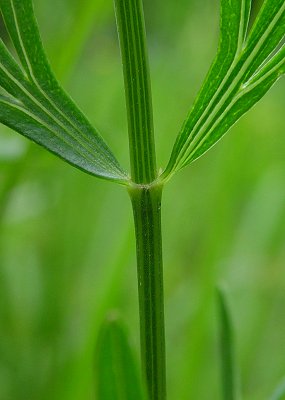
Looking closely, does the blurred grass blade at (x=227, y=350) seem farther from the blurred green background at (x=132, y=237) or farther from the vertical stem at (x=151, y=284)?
the blurred green background at (x=132, y=237)

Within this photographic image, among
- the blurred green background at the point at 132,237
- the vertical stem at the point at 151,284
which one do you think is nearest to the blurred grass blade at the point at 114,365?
the vertical stem at the point at 151,284

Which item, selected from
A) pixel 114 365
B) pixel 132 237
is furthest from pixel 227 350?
pixel 132 237

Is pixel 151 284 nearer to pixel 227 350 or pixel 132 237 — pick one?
pixel 227 350

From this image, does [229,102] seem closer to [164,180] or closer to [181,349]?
[164,180]

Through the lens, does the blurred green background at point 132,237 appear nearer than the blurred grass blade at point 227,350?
No

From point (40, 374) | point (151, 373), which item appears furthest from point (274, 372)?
point (151, 373)

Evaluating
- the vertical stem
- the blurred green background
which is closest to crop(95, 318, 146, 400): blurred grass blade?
the vertical stem

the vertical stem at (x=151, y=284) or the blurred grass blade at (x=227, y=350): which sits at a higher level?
the vertical stem at (x=151, y=284)
